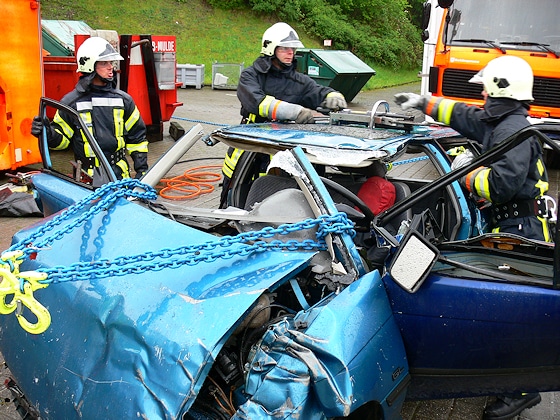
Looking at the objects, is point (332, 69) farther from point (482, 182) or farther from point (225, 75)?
point (482, 182)

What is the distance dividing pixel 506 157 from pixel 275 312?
1663 millimetres

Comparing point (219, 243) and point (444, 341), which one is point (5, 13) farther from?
point (444, 341)

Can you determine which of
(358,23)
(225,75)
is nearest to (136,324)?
(225,75)

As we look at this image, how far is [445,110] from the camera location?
13.0ft

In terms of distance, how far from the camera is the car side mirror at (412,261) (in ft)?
7.79

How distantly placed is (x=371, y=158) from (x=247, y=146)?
2.61ft

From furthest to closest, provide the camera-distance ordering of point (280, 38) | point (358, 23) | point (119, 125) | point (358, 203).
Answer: point (358, 23), point (119, 125), point (280, 38), point (358, 203)

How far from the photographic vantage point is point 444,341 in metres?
2.49

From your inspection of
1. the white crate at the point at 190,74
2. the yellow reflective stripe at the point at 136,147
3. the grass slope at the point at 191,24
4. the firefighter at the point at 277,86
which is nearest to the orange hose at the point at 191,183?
the yellow reflective stripe at the point at 136,147

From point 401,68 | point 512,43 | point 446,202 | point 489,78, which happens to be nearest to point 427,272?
point 446,202

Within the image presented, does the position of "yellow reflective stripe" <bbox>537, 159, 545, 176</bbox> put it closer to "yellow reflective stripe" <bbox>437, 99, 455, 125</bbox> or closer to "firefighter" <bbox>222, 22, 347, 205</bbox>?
"yellow reflective stripe" <bbox>437, 99, 455, 125</bbox>

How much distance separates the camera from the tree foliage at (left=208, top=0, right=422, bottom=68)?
25.8 m

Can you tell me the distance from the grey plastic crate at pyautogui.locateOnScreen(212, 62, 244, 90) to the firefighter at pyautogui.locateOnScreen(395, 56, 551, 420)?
14.5m

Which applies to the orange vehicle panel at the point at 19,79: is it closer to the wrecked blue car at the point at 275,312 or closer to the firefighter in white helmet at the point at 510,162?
the wrecked blue car at the point at 275,312
